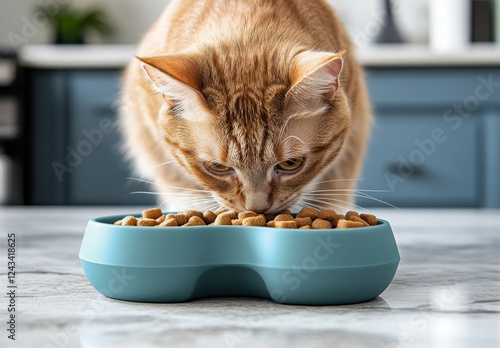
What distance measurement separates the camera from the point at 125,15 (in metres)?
3.73

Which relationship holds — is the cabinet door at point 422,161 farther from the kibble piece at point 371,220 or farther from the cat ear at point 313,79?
the kibble piece at point 371,220

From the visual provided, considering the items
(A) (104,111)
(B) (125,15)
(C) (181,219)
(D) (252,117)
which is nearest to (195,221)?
(C) (181,219)

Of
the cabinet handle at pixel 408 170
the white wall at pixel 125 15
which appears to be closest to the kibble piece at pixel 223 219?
the cabinet handle at pixel 408 170

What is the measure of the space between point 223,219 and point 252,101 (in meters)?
0.26

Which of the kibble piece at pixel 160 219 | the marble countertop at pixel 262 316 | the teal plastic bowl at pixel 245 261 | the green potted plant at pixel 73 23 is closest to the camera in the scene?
the marble countertop at pixel 262 316

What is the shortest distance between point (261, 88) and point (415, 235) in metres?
0.70

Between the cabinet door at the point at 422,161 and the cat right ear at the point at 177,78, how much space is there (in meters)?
1.90

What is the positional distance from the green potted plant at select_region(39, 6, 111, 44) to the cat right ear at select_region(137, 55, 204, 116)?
99.2 inches

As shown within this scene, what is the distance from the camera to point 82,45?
352 cm

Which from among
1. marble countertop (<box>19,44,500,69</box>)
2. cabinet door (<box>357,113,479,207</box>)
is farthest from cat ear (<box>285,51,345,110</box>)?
cabinet door (<box>357,113,479,207</box>)

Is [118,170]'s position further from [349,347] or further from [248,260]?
[349,347]

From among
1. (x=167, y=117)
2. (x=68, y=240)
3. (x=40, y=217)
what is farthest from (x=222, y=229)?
(x=40, y=217)

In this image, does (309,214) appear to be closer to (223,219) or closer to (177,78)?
(223,219)

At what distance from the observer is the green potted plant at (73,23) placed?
138 inches
